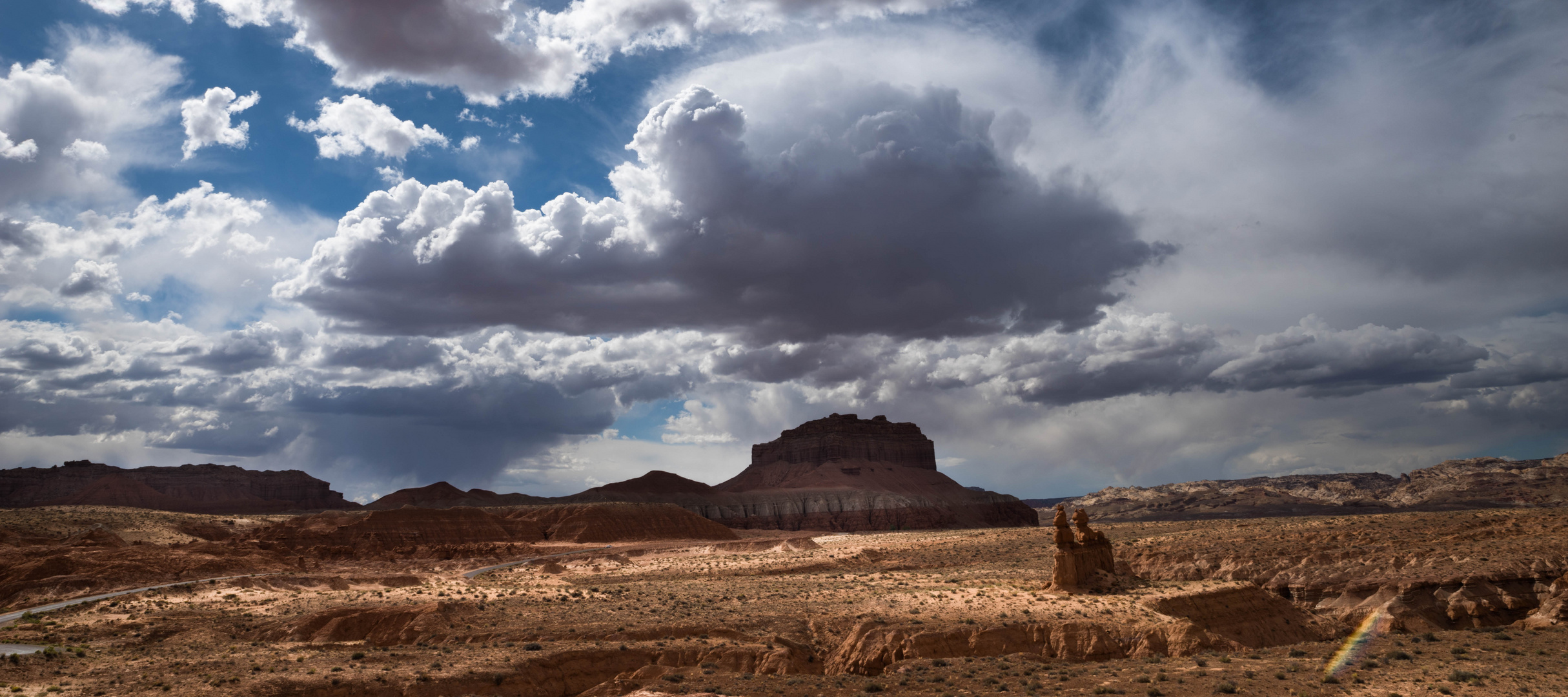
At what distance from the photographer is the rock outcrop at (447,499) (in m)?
171

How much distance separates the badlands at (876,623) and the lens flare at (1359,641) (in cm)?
29

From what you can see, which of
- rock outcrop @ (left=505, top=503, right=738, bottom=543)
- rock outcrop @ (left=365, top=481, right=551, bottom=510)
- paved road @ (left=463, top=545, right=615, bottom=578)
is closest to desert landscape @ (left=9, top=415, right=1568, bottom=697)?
paved road @ (left=463, top=545, right=615, bottom=578)

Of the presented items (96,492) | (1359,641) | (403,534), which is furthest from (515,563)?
(96,492)

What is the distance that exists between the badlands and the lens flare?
29 cm

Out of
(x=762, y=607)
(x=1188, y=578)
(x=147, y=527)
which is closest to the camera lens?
(x=762, y=607)

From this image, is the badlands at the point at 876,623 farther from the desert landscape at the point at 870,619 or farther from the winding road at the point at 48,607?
the winding road at the point at 48,607

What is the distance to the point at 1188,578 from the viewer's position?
5162 cm

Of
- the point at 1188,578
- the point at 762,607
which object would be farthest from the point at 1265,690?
the point at 1188,578

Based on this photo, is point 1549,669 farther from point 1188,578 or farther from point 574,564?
point 574,564

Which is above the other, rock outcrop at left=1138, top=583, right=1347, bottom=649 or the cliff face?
the cliff face

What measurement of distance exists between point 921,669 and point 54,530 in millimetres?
95956

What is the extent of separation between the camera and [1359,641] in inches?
1453

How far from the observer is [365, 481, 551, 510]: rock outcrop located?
6732 inches

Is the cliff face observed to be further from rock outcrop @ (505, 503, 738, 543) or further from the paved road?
the paved road
